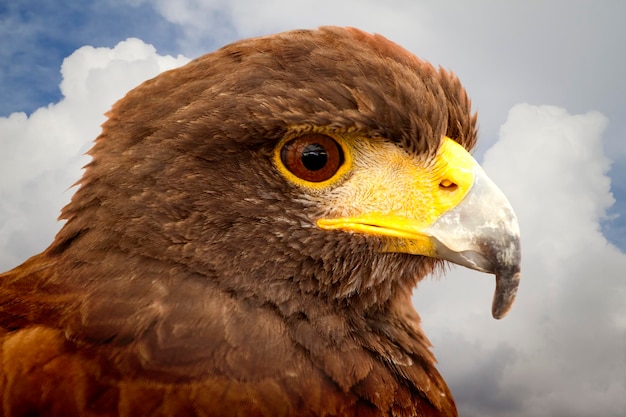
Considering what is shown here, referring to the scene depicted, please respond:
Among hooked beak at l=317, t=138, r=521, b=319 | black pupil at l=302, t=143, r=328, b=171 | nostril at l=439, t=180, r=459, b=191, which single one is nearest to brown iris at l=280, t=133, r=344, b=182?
black pupil at l=302, t=143, r=328, b=171

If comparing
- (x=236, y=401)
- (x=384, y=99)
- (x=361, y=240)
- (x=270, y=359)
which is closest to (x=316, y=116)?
(x=384, y=99)

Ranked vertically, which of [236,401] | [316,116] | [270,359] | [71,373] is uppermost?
[316,116]

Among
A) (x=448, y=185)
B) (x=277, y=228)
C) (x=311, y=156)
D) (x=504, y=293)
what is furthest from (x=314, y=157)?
→ (x=504, y=293)

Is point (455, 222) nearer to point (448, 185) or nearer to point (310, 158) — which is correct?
point (448, 185)

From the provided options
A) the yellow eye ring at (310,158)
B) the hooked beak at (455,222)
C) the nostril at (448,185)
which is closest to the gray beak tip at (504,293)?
the hooked beak at (455,222)

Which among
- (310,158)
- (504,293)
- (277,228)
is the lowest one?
(277,228)

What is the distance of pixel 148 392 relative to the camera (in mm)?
2900

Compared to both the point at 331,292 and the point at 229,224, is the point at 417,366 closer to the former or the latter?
the point at 331,292

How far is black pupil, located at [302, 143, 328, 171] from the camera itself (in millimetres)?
3473

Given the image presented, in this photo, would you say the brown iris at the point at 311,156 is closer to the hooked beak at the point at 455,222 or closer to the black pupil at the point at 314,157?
the black pupil at the point at 314,157

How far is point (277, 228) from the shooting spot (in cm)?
350

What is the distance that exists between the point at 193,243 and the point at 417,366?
1318mm

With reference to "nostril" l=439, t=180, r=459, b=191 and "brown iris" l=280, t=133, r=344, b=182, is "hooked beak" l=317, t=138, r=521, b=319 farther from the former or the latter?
"brown iris" l=280, t=133, r=344, b=182

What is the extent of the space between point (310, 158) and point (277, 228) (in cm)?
38
